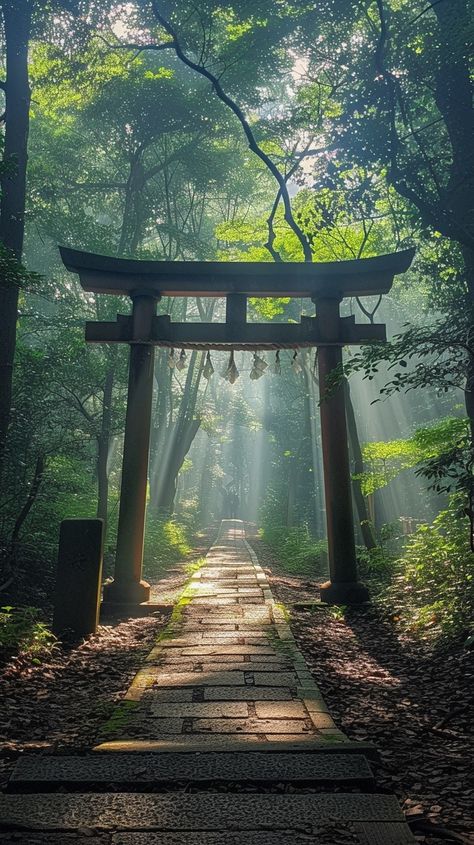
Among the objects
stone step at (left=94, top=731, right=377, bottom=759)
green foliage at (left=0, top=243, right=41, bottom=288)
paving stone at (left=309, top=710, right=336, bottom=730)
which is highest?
green foliage at (left=0, top=243, right=41, bottom=288)

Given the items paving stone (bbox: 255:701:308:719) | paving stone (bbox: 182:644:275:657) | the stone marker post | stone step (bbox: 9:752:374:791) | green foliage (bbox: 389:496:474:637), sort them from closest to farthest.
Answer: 1. stone step (bbox: 9:752:374:791)
2. paving stone (bbox: 255:701:308:719)
3. paving stone (bbox: 182:644:275:657)
4. the stone marker post
5. green foliage (bbox: 389:496:474:637)

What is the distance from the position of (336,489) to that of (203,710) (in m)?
5.02

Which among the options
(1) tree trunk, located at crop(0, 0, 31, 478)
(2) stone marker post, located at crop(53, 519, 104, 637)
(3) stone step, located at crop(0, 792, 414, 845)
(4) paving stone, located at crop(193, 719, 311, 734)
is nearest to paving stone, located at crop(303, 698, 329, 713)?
(4) paving stone, located at crop(193, 719, 311, 734)

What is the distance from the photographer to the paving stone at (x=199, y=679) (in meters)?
4.56

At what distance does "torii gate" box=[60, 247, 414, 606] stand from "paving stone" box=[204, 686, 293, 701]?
422 centimetres

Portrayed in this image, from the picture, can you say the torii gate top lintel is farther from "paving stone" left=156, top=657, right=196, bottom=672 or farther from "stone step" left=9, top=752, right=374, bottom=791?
"stone step" left=9, top=752, right=374, bottom=791

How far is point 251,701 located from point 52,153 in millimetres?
21669

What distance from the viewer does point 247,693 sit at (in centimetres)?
436

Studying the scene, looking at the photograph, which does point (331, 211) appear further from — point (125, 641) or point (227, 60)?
point (125, 641)

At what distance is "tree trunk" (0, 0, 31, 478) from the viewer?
9.43 metres

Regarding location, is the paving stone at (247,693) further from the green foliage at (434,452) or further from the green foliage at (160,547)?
the green foliage at (160,547)

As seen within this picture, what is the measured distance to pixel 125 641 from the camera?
6641 millimetres

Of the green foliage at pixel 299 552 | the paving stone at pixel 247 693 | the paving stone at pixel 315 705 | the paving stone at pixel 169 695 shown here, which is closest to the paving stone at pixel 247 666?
the paving stone at pixel 247 693

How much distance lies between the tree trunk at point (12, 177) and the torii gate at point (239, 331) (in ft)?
5.91
